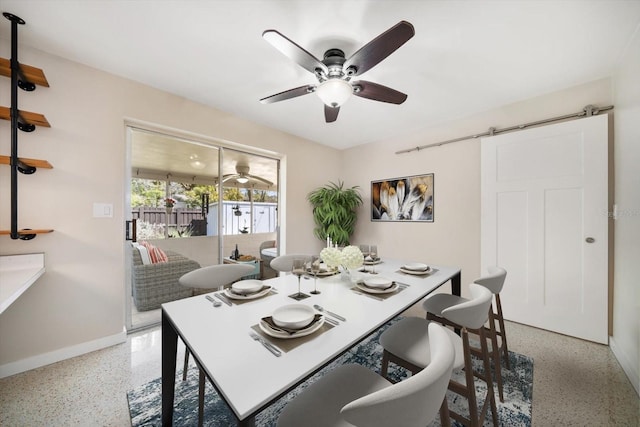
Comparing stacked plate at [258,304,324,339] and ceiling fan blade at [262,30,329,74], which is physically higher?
ceiling fan blade at [262,30,329,74]

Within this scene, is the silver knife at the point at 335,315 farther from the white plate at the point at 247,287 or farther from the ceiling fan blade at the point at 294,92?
the ceiling fan blade at the point at 294,92

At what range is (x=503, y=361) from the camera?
202 cm

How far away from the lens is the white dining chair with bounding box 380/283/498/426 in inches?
44.3

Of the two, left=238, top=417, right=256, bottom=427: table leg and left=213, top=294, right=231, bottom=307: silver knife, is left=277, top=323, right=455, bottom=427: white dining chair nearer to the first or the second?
left=238, top=417, right=256, bottom=427: table leg

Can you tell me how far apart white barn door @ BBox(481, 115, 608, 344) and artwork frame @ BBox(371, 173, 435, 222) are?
72 centimetres

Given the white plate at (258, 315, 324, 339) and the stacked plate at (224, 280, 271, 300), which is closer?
the white plate at (258, 315, 324, 339)

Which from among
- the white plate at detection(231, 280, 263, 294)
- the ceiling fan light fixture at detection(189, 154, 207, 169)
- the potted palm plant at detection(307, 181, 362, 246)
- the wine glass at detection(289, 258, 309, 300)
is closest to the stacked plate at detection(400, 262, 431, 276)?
the wine glass at detection(289, 258, 309, 300)

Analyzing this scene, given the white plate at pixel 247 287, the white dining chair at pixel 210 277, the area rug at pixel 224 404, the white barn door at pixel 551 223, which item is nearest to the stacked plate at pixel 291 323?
the white plate at pixel 247 287

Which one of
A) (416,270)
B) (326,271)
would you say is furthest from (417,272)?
(326,271)

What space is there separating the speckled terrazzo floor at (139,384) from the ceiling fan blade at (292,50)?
2.45 metres

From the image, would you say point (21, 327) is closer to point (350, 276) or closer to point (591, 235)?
point (350, 276)

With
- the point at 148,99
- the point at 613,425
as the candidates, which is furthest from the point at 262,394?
the point at 148,99

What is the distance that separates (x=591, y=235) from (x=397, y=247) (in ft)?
6.99

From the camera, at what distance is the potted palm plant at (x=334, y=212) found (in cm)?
405
